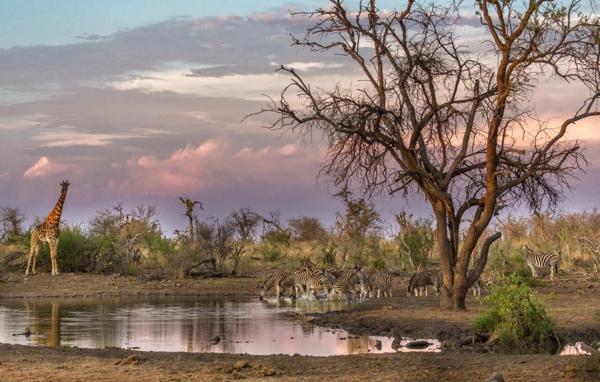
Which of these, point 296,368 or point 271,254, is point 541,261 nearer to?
point 271,254

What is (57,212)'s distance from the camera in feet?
121

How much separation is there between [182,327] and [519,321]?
24.5 ft

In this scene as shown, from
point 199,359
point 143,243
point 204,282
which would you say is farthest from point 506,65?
point 143,243

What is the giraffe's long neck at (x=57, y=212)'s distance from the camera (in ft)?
119

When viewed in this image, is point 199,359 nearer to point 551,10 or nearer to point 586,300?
point 551,10

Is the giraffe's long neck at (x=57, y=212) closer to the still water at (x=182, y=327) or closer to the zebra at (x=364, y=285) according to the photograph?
the still water at (x=182, y=327)

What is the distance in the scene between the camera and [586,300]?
25.3m

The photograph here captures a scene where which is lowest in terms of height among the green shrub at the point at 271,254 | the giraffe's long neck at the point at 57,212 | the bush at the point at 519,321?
the bush at the point at 519,321

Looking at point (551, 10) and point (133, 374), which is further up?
point (551, 10)

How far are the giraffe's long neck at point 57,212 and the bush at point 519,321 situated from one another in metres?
22.5

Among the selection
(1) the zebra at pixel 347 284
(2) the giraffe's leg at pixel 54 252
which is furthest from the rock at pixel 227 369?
(2) the giraffe's leg at pixel 54 252

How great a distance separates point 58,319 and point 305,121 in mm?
7616

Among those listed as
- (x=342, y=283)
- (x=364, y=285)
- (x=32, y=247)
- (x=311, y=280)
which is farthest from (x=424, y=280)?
(x=32, y=247)

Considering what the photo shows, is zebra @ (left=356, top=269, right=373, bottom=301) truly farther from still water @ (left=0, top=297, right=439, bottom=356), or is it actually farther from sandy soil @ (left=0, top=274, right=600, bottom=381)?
sandy soil @ (left=0, top=274, right=600, bottom=381)
